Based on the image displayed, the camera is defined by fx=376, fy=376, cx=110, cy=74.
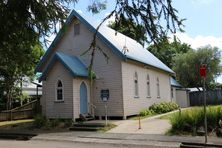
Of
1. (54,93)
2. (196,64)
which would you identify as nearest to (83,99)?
(54,93)

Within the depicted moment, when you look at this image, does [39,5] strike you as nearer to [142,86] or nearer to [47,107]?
[47,107]

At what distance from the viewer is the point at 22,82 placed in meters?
38.9

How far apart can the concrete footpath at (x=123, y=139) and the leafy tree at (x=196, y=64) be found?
36.8 m

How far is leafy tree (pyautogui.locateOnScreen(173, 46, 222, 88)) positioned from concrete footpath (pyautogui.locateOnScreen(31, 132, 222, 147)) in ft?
121

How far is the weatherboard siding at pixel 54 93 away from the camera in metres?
25.3

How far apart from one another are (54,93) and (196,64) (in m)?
32.7

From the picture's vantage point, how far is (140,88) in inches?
1151

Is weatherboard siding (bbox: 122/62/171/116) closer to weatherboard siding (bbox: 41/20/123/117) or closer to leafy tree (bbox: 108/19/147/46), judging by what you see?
weatherboard siding (bbox: 41/20/123/117)

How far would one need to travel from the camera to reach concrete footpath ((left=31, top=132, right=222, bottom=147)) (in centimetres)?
1625

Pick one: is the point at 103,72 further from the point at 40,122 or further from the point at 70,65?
the point at 40,122

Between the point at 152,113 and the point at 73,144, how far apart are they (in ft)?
44.3

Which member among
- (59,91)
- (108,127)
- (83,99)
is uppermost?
(59,91)

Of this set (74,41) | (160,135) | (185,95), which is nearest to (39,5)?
(160,135)

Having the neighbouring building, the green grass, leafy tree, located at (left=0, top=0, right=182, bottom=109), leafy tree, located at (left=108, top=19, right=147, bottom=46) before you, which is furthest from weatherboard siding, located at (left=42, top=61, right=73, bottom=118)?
the neighbouring building
